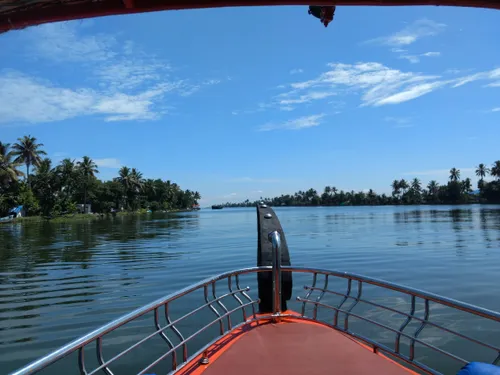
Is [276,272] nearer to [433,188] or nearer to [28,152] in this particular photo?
[28,152]

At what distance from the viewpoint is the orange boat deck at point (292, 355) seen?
306 centimetres

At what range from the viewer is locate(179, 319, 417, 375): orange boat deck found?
10.0 ft

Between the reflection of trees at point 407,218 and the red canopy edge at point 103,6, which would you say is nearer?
the red canopy edge at point 103,6

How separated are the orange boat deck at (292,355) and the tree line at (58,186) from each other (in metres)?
53.6

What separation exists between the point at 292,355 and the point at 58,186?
67.3 m

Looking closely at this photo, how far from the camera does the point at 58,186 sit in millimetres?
61938

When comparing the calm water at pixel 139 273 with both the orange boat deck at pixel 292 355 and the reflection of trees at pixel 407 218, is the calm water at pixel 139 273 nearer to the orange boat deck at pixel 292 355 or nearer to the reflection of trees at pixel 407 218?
the orange boat deck at pixel 292 355

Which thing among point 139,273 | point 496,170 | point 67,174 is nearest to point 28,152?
point 67,174

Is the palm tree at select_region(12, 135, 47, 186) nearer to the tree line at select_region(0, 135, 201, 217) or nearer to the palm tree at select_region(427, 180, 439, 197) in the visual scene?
the tree line at select_region(0, 135, 201, 217)

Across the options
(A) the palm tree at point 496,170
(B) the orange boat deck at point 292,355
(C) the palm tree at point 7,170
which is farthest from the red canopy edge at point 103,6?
(A) the palm tree at point 496,170

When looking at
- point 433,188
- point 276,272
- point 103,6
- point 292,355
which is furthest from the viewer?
point 433,188

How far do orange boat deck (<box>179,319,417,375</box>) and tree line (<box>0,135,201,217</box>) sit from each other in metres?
53.6

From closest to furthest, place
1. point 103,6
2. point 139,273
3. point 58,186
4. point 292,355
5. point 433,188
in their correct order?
1. point 103,6
2. point 292,355
3. point 139,273
4. point 58,186
5. point 433,188

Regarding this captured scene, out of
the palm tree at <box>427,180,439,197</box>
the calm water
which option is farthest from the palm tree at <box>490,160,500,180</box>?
the calm water
